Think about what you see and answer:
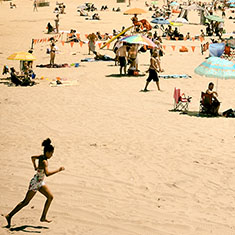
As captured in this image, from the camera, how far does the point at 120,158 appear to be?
9555 millimetres

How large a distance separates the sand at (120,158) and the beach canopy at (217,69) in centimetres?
112

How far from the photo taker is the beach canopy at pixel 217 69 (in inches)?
504

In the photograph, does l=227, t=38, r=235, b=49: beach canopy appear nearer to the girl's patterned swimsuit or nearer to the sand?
the sand

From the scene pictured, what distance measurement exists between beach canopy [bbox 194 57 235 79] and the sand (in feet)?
3.67

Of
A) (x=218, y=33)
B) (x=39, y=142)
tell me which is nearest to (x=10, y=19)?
(x=218, y=33)

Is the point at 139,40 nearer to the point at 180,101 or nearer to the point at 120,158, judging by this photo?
the point at 180,101

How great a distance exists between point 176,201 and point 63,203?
66.2 inches

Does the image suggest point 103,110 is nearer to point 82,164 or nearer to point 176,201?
point 82,164

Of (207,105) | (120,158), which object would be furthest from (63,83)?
(120,158)

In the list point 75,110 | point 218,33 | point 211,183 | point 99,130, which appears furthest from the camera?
point 218,33

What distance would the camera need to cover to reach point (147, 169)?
29.3 ft

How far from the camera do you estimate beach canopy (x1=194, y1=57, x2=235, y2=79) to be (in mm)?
12789

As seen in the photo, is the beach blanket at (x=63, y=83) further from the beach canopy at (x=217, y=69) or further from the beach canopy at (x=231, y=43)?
the beach canopy at (x=231, y=43)

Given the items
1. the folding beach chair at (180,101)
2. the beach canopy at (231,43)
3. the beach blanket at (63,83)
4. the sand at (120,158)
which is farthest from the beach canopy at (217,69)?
the beach canopy at (231,43)
